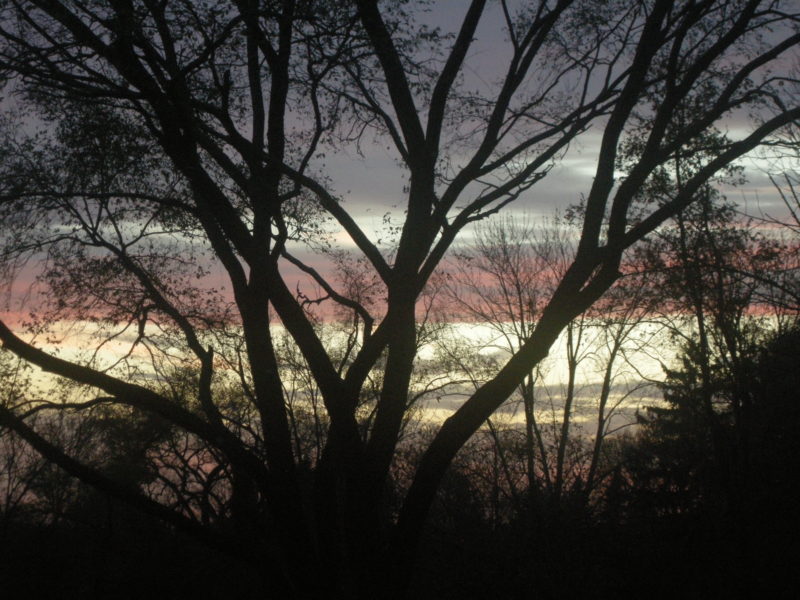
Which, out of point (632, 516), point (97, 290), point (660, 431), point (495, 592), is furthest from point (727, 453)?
point (660, 431)

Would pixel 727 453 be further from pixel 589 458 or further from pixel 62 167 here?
pixel 62 167

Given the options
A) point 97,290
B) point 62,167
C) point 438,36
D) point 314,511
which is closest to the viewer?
point 314,511

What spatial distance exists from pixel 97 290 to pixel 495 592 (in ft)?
29.1

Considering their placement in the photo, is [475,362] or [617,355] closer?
[475,362]

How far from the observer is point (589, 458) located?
26047mm

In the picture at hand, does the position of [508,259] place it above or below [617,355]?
above

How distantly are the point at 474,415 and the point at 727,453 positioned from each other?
10757 mm

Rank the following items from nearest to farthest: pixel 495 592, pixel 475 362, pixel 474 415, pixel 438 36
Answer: pixel 474 415 < pixel 438 36 < pixel 495 592 < pixel 475 362

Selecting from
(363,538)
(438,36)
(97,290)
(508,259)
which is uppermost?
(508,259)

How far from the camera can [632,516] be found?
13.7 m

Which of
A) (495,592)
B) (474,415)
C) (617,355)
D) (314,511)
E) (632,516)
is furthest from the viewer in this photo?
(617,355)

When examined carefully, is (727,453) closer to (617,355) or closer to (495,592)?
(495,592)

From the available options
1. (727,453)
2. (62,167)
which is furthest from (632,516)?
(62,167)

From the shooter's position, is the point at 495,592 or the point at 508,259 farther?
the point at 508,259
